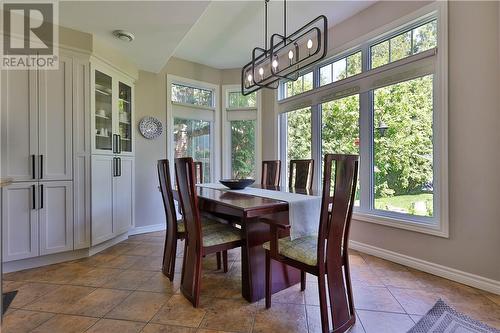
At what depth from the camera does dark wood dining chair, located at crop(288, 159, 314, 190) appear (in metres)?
2.98

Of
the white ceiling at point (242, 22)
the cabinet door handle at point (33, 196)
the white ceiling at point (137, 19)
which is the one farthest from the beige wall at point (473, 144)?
the cabinet door handle at point (33, 196)

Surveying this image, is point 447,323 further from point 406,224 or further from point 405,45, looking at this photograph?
point 405,45

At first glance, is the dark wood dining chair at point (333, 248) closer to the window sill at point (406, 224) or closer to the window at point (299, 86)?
the window sill at point (406, 224)

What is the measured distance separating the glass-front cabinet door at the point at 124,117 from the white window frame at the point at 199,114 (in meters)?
0.63

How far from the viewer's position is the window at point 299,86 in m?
4.02

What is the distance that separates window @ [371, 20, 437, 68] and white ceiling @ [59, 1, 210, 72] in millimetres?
2077

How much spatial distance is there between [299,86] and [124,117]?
9.08 ft

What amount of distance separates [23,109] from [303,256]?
307 cm

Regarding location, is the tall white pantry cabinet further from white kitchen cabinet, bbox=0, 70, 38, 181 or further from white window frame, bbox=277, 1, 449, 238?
white window frame, bbox=277, 1, 449, 238

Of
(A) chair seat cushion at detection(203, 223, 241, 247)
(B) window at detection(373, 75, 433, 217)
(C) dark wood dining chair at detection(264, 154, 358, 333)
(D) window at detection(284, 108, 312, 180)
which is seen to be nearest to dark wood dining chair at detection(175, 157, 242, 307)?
(A) chair seat cushion at detection(203, 223, 241, 247)

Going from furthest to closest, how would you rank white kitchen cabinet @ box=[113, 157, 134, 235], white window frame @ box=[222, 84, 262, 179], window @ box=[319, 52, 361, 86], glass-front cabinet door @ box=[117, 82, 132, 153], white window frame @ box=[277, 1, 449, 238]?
white window frame @ box=[222, 84, 262, 179] → glass-front cabinet door @ box=[117, 82, 132, 153] → white kitchen cabinet @ box=[113, 157, 134, 235] → window @ box=[319, 52, 361, 86] → white window frame @ box=[277, 1, 449, 238]

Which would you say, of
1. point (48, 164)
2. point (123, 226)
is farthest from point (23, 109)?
point (123, 226)

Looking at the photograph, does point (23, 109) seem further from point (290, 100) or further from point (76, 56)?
point (290, 100)

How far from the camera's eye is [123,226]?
360 cm
